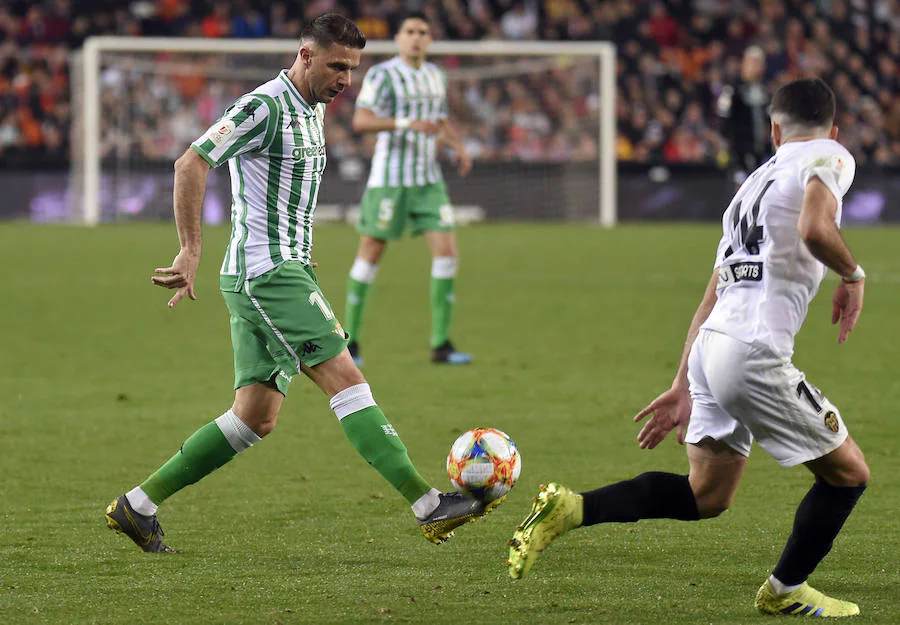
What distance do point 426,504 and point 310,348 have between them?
0.66 meters

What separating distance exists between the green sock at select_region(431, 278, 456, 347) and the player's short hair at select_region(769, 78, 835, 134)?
5805 millimetres

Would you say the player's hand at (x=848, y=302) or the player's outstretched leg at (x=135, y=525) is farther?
the player's outstretched leg at (x=135, y=525)

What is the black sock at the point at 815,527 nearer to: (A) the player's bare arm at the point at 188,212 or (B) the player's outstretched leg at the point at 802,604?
(B) the player's outstretched leg at the point at 802,604

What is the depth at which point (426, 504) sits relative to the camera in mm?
4816

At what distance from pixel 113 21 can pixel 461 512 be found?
25.0 m

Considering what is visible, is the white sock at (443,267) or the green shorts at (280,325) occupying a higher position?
the green shorts at (280,325)

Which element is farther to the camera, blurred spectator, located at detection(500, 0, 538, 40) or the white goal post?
blurred spectator, located at detection(500, 0, 538, 40)

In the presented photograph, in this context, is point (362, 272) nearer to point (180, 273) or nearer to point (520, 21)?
point (180, 273)

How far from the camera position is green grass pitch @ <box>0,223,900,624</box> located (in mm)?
4441

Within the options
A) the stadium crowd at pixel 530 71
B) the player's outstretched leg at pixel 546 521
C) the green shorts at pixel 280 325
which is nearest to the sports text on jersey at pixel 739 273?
the player's outstretched leg at pixel 546 521

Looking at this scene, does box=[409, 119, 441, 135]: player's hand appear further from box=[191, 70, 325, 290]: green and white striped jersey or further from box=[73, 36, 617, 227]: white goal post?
box=[73, 36, 617, 227]: white goal post

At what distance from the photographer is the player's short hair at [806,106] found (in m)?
4.06

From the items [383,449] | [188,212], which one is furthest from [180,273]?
[383,449]

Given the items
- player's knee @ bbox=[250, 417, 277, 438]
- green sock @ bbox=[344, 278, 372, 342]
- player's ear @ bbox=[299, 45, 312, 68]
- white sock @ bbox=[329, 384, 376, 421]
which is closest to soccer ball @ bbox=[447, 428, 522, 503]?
white sock @ bbox=[329, 384, 376, 421]
